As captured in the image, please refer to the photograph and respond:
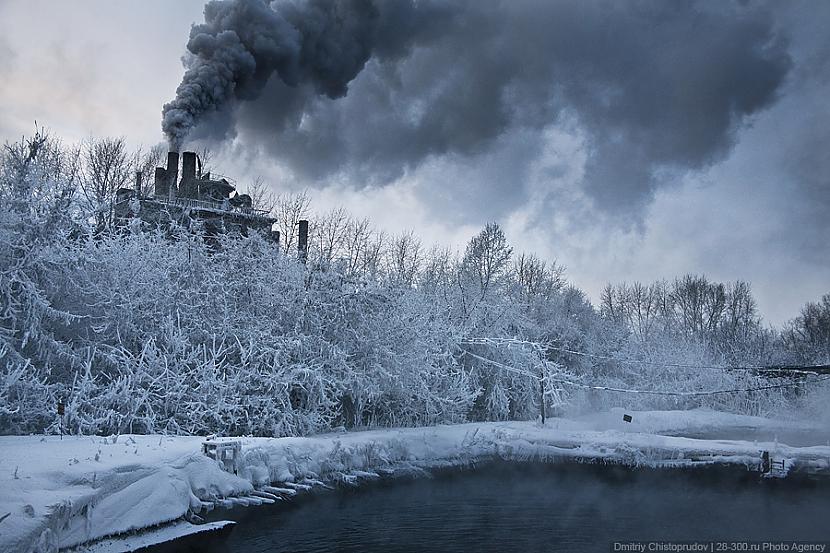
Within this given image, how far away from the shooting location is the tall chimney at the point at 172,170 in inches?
1499

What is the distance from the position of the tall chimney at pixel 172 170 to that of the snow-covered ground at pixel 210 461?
21.4 m

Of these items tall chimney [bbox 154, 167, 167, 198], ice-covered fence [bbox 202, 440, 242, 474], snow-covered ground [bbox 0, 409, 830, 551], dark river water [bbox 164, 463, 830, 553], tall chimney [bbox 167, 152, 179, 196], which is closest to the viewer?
snow-covered ground [bbox 0, 409, 830, 551]

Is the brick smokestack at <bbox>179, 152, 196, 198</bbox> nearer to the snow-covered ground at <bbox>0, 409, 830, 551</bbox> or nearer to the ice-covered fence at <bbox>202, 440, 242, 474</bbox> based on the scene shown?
the snow-covered ground at <bbox>0, 409, 830, 551</bbox>

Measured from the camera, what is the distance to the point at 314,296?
2608 cm

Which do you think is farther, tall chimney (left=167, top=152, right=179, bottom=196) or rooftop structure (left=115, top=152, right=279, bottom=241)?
tall chimney (left=167, top=152, right=179, bottom=196)

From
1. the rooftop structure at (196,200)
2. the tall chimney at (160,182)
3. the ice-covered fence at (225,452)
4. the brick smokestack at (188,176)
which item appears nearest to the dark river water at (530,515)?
the ice-covered fence at (225,452)

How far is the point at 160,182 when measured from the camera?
4016 centimetres

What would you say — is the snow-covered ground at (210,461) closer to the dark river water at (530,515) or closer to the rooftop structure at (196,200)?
the dark river water at (530,515)

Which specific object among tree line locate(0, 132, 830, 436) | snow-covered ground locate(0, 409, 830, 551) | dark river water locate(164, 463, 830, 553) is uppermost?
tree line locate(0, 132, 830, 436)

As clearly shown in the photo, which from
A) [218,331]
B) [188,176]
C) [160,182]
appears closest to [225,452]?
[218,331]

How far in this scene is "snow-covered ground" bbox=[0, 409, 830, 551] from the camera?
37.7 ft

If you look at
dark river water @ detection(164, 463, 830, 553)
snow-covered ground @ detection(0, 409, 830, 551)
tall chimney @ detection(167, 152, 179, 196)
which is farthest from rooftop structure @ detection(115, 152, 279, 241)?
dark river water @ detection(164, 463, 830, 553)

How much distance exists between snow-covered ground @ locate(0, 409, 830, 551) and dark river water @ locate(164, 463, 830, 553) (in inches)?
40.9

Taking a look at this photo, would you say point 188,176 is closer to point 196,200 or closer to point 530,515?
point 196,200
